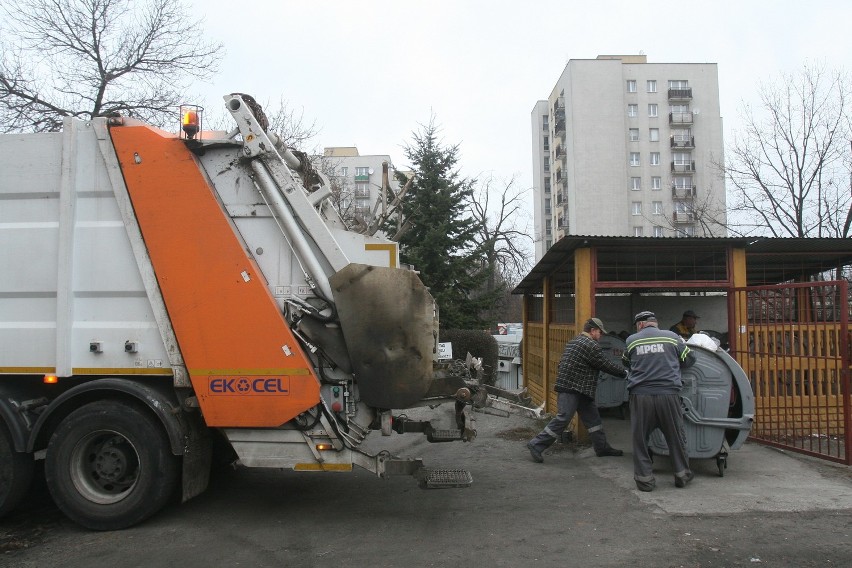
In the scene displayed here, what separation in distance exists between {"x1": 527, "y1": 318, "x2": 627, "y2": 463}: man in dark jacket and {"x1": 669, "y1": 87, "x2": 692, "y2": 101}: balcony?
49728 mm

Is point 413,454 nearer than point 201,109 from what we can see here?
No

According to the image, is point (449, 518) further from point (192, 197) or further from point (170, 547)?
point (192, 197)

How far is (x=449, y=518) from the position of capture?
5027 millimetres

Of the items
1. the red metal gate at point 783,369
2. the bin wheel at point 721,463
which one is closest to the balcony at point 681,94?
the red metal gate at point 783,369

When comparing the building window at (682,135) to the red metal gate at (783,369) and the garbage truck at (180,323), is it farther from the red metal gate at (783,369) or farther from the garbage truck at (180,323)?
the garbage truck at (180,323)

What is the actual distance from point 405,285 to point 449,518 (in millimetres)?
1948

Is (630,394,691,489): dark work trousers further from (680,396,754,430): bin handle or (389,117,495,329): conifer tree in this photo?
(389,117,495,329): conifer tree

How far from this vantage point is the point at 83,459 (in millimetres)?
4914

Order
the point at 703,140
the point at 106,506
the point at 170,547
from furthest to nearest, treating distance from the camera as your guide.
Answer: the point at 703,140 → the point at 106,506 → the point at 170,547

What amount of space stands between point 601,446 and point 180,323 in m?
4.76

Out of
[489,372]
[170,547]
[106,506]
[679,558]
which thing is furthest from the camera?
[489,372]

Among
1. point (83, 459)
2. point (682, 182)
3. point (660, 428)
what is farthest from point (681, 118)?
point (83, 459)

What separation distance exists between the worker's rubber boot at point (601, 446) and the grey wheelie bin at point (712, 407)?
0.85 metres

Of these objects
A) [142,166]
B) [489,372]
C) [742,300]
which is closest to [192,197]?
[142,166]
